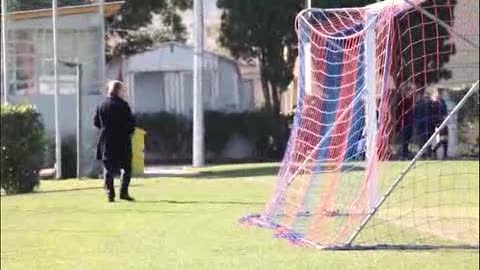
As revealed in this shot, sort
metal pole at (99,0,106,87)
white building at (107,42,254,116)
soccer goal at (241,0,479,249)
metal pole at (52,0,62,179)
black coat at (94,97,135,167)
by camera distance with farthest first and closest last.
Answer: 1. white building at (107,42,254,116)
2. metal pole at (99,0,106,87)
3. metal pole at (52,0,62,179)
4. black coat at (94,97,135,167)
5. soccer goal at (241,0,479,249)

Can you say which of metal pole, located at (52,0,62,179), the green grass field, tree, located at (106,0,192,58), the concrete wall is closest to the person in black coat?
the green grass field

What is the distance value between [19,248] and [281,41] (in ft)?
75.9

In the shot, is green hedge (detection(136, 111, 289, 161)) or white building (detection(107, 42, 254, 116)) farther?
white building (detection(107, 42, 254, 116))

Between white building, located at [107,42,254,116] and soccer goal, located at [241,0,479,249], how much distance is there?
1980 cm

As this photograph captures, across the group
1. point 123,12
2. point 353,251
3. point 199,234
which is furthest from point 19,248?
point 123,12

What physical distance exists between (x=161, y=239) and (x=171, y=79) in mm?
26328

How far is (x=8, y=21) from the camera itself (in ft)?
78.4

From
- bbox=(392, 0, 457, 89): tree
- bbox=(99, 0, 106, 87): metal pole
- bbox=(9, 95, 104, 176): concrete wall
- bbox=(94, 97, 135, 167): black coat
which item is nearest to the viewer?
bbox=(392, 0, 457, 89): tree

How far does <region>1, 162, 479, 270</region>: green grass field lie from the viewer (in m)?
9.74

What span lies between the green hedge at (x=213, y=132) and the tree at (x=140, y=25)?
13.2 ft

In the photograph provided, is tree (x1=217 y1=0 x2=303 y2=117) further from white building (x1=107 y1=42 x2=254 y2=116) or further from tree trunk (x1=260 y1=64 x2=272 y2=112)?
white building (x1=107 y1=42 x2=254 y2=116)

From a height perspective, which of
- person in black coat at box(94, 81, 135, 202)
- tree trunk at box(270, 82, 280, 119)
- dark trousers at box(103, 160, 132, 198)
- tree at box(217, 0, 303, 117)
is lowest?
dark trousers at box(103, 160, 132, 198)

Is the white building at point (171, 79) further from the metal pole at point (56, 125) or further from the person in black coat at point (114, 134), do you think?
the person in black coat at point (114, 134)

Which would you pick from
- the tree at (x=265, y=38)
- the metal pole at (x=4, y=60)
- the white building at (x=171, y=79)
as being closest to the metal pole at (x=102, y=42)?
the metal pole at (x=4, y=60)
